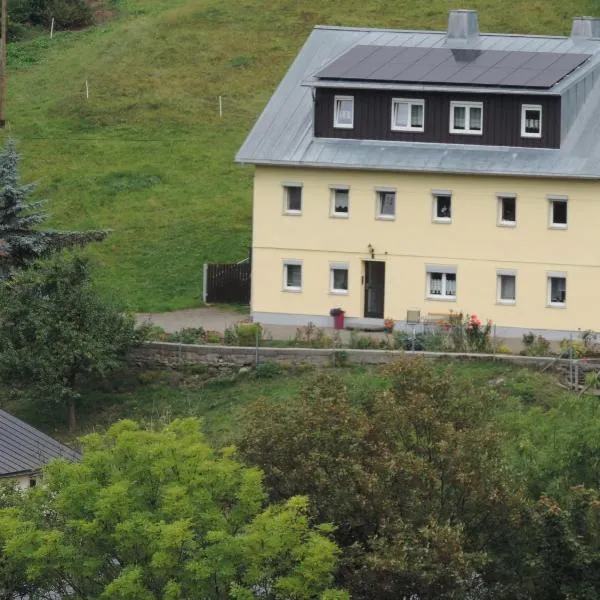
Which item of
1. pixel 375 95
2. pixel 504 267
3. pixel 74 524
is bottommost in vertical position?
pixel 74 524

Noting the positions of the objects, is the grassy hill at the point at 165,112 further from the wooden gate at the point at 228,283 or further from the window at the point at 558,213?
the window at the point at 558,213

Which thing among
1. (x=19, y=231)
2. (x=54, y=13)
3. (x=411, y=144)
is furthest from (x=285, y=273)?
(x=54, y=13)

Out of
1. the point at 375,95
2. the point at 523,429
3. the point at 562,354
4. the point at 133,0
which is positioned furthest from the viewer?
the point at 133,0

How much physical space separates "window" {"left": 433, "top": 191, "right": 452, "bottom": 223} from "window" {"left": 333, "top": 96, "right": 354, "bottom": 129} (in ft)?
11.5

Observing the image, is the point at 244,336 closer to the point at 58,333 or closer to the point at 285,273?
the point at 285,273

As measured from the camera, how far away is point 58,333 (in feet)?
221

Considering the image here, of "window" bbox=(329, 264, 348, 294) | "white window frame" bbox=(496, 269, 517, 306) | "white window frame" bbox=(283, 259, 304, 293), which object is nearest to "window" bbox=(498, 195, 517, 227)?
"white window frame" bbox=(496, 269, 517, 306)

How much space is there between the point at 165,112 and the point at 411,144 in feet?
81.8

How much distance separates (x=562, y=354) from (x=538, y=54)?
10.4m

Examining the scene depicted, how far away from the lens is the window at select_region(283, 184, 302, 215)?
236 feet

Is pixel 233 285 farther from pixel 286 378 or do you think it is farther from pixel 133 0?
pixel 133 0

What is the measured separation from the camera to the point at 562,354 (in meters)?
66.9

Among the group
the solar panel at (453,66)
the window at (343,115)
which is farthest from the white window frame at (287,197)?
the solar panel at (453,66)

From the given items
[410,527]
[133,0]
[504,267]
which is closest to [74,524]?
[410,527]
